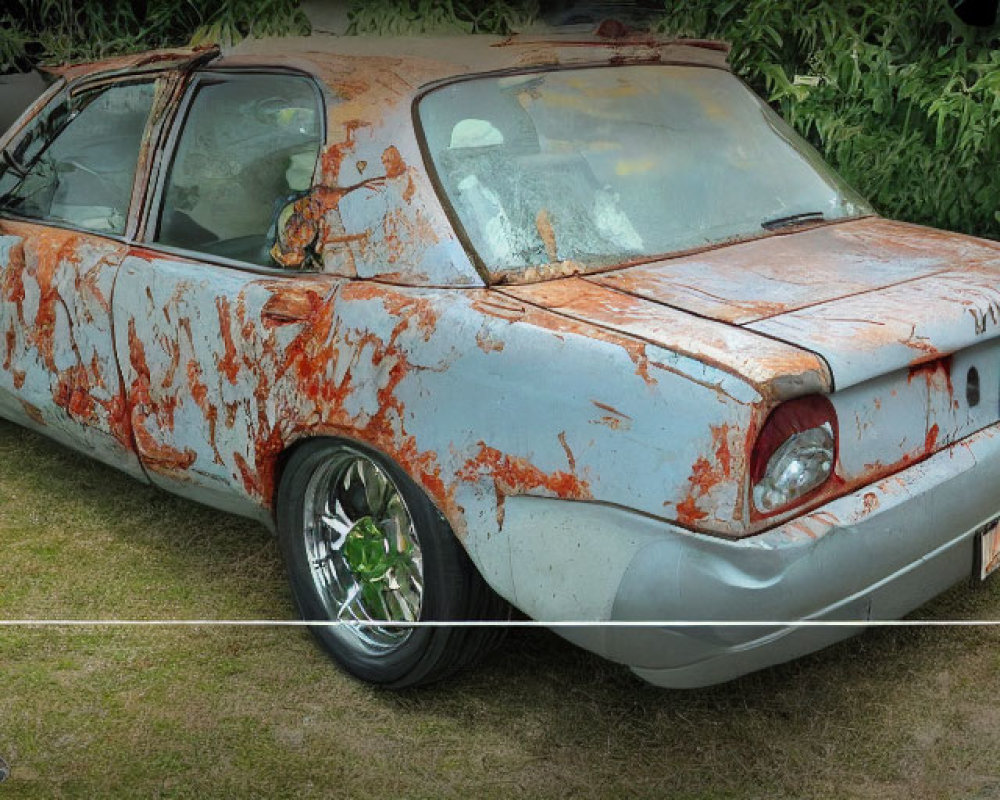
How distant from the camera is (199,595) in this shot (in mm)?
3613

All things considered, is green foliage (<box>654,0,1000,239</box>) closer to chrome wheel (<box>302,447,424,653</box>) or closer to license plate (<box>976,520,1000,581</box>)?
license plate (<box>976,520,1000,581</box>)

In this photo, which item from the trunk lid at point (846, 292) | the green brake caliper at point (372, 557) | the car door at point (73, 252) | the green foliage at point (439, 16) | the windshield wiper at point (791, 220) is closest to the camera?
the trunk lid at point (846, 292)

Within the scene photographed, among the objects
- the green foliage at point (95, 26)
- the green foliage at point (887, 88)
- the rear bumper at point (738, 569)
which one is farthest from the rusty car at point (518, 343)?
the green foliage at point (95, 26)

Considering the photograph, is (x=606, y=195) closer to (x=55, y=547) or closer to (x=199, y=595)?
(x=199, y=595)

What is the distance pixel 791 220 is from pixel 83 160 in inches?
84.5

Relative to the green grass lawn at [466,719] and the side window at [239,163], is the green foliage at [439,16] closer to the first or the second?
the side window at [239,163]

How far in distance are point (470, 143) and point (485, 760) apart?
4.61ft

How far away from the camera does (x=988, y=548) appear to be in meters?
2.79

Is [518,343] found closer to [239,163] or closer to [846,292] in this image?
[846,292]

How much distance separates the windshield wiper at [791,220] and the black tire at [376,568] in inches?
45.2

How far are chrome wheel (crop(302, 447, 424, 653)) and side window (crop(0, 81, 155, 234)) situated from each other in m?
1.10

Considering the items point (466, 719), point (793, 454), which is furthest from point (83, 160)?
point (793, 454)

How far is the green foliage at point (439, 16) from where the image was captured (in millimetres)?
4438

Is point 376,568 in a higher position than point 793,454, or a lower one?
lower
